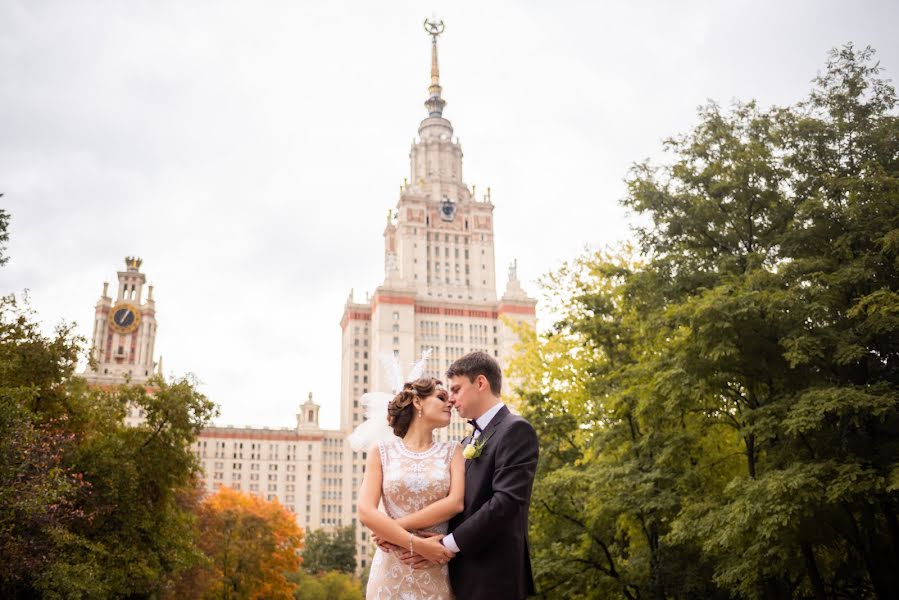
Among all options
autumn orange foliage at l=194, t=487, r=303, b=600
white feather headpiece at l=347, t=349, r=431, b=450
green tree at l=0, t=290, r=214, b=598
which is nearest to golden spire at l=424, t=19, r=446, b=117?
autumn orange foliage at l=194, t=487, r=303, b=600

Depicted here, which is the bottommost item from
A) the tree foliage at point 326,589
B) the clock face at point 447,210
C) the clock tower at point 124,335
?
the tree foliage at point 326,589

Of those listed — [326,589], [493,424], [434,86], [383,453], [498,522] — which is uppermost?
[434,86]

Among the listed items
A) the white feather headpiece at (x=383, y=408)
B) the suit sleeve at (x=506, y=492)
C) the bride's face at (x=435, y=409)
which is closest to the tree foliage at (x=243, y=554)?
the white feather headpiece at (x=383, y=408)

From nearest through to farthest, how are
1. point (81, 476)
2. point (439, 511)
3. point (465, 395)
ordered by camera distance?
point (439, 511) → point (465, 395) → point (81, 476)

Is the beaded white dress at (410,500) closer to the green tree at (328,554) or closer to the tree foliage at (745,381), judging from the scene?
the tree foliage at (745,381)

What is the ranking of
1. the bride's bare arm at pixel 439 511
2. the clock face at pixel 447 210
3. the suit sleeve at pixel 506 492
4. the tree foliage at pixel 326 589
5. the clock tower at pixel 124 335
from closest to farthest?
1. the suit sleeve at pixel 506 492
2. the bride's bare arm at pixel 439 511
3. the tree foliage at pixel 326 589
4. the clock tower at pixel 124 335
5. the clock face at pixel 447 210

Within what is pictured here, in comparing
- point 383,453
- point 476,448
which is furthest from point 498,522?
point 383,453

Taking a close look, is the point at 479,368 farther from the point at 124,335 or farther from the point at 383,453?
the point at 124,335

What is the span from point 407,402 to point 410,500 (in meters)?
0.78

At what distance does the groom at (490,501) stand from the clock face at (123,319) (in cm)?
11971

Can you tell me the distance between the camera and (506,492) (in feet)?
18.2

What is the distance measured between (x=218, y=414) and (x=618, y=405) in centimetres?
1288

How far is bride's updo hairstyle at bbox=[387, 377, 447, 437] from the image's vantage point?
6227 mm

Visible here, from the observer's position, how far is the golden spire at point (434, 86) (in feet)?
427
